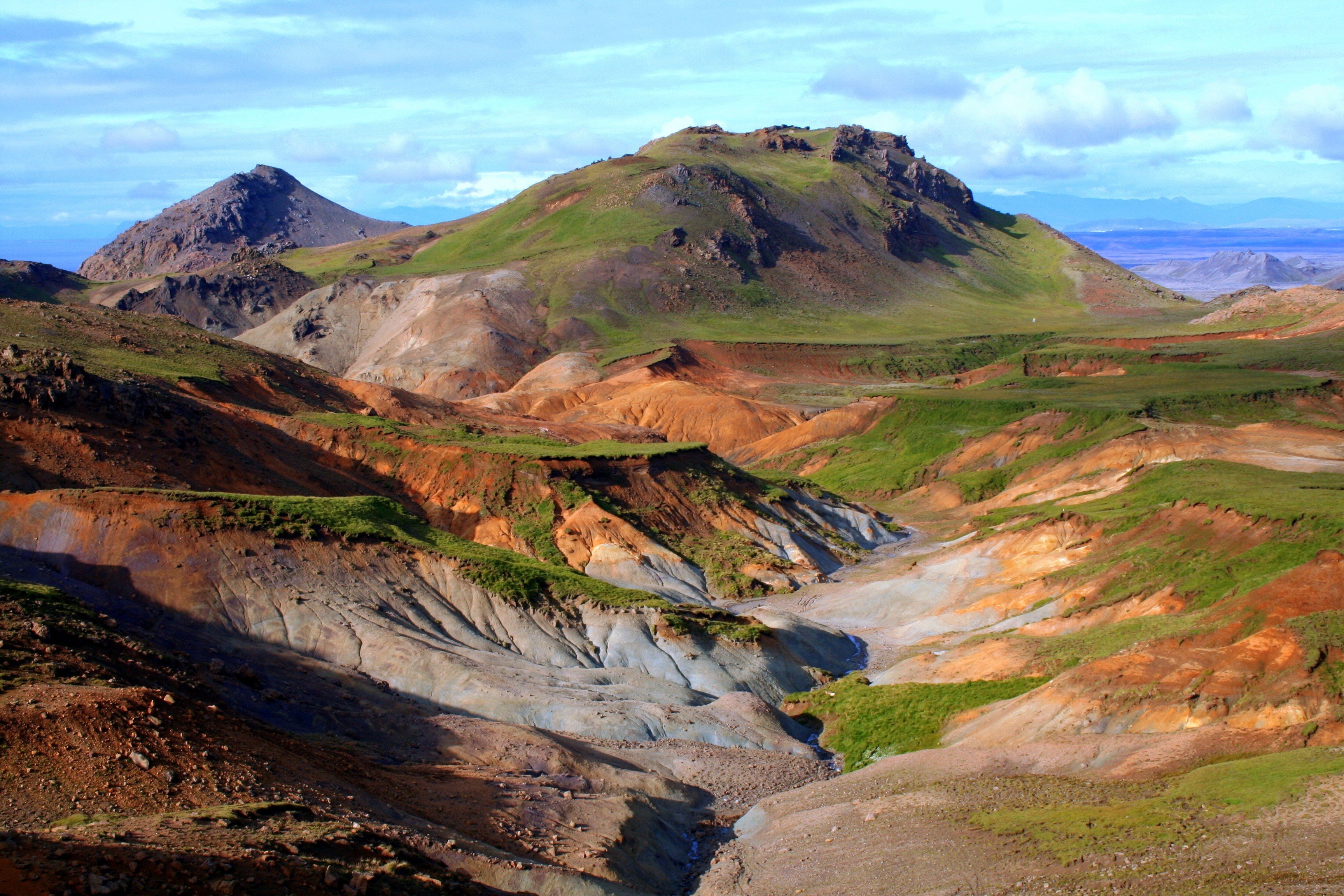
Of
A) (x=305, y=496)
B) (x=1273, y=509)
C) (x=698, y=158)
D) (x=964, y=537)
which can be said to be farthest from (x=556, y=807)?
(x=698, y=158)

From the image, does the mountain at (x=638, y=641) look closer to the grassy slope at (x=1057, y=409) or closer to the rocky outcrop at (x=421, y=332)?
the grassy slope at (x=1057, y=409)

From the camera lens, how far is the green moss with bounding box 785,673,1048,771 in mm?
37594

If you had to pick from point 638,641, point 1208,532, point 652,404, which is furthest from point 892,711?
point 652,404

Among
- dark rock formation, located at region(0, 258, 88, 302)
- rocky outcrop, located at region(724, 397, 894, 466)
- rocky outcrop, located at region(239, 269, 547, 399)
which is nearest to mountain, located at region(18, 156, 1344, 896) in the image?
rocky outcrop, located at region(724, 397, 894, 466)

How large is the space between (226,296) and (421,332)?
141ft

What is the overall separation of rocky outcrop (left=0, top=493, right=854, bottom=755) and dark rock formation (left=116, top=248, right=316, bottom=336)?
126 meters

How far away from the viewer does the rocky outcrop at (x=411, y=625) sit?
123ft

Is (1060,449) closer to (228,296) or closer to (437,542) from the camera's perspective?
(437,542)

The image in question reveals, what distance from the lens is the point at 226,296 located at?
16438 centimetres

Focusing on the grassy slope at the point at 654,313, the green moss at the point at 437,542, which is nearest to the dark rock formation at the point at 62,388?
A: the green moss at the point at 437,542

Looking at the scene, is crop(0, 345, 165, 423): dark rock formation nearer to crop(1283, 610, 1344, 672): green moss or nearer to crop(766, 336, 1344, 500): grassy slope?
crop(1283, 610, 1344, 672): green moss

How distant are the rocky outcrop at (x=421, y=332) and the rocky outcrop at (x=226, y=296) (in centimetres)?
940

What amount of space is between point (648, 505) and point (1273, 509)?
104 feet

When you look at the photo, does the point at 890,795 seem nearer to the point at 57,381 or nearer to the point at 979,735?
the point at 979,735
